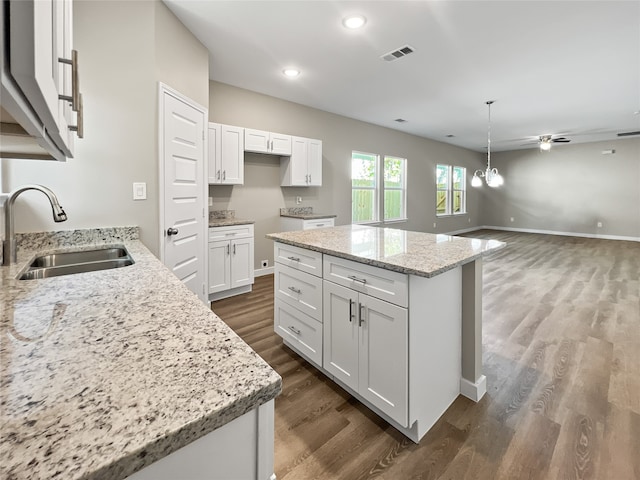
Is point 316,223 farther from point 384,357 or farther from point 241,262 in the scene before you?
point 384,357

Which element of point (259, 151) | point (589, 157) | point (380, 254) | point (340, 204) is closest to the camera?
point (380, 254)

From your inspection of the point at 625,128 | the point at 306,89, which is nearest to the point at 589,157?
the point at 625,128

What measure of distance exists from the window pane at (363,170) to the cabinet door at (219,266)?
327 centimetres

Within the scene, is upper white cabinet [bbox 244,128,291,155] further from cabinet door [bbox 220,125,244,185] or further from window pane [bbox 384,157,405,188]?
window pane [bbox 384,157,405,188]

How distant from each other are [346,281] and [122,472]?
146cm

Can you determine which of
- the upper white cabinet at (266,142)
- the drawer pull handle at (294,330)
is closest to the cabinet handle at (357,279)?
the drawer pull handle at (294,330)

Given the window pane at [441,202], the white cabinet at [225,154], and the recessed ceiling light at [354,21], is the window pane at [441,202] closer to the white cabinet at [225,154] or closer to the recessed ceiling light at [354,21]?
the white cabinet at [225,154]

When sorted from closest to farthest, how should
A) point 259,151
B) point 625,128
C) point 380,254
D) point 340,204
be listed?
point 380,254 → point 259,151 → point 340,204 → point 625,128

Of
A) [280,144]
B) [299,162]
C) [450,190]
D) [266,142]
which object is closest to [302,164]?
[299,162]

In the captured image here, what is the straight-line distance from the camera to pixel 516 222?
1001 cm

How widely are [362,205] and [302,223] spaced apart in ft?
7.27

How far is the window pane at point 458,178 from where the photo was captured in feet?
30.1

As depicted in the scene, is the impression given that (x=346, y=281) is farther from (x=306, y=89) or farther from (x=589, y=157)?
(x=589, y=157)

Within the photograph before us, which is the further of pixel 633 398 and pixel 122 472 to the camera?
pixel 633 398
